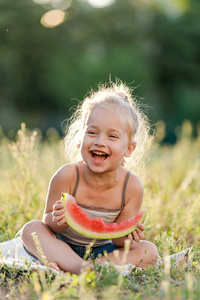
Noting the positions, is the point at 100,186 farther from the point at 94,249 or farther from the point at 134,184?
the point at 94,249

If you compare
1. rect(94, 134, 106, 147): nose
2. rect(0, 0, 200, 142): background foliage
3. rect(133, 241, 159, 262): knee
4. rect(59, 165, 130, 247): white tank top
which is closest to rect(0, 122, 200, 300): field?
rect(133, 241, 159, 262): knee

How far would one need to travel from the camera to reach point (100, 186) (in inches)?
132

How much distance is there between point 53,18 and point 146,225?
20179 mm

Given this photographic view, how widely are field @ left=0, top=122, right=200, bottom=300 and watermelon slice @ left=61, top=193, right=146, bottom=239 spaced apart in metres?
0.29

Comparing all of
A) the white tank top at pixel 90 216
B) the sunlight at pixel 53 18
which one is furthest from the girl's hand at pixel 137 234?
the sunlight at pixel 53 18

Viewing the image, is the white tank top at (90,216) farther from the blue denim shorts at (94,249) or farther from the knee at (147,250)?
the knee at (147,250)

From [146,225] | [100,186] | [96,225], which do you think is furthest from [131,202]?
[146,225]

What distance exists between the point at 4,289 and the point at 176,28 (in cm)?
2379

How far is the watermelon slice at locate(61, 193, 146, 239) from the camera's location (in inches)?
121

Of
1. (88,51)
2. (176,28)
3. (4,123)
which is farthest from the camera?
(176,28)

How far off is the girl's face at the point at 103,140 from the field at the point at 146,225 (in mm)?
743

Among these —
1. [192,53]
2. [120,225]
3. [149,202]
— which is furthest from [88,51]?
[120,225]

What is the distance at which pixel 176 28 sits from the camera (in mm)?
24703

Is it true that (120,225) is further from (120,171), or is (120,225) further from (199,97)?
(199,97)
